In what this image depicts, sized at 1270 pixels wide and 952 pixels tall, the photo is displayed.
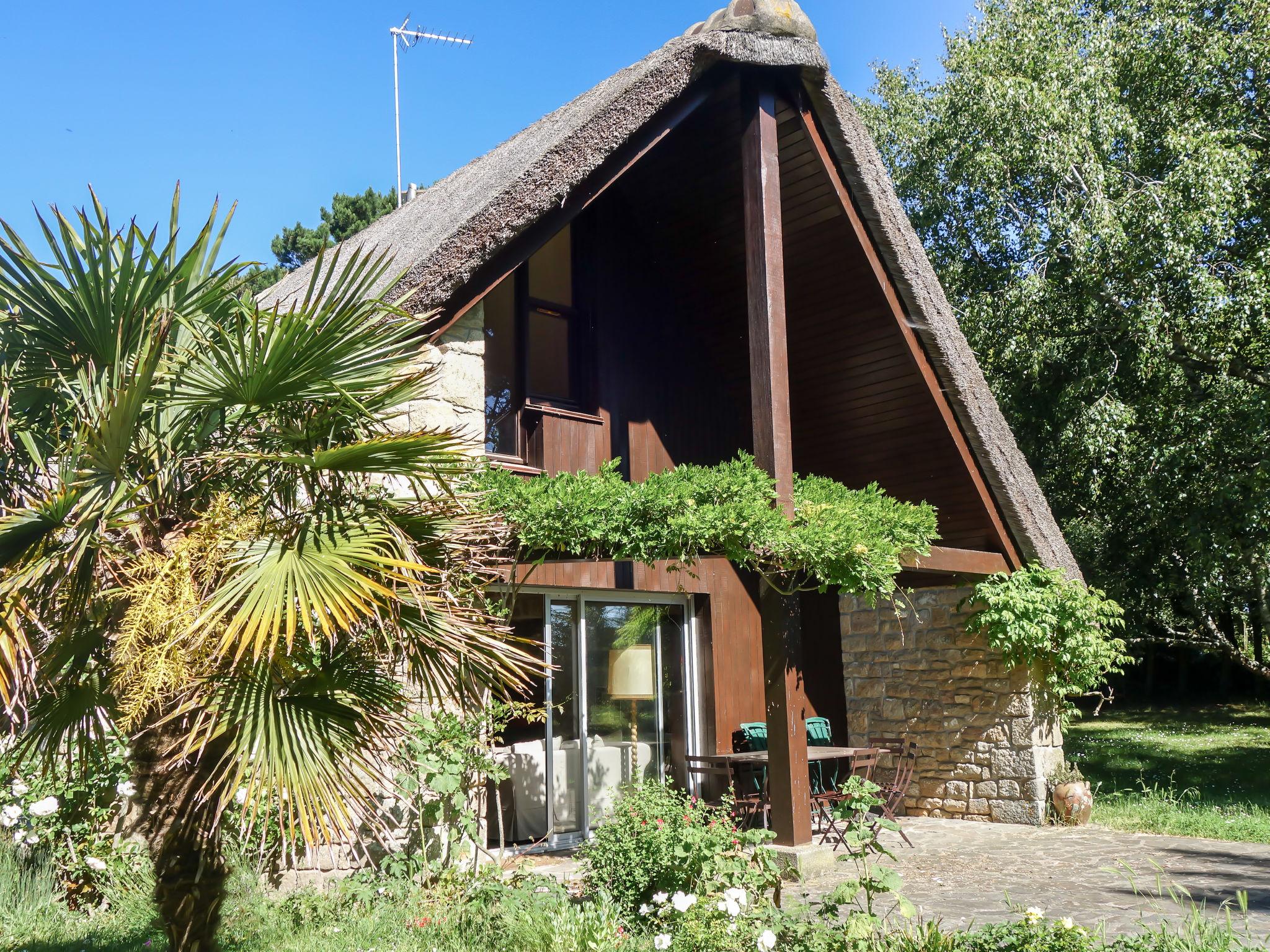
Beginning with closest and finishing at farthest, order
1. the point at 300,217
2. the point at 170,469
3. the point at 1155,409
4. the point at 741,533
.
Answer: the point at 170,469 < the point at 741,533 < the point at 1155,409 < the point at 300,217

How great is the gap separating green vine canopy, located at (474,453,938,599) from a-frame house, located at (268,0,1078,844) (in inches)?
16.1

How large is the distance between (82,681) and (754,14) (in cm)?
551

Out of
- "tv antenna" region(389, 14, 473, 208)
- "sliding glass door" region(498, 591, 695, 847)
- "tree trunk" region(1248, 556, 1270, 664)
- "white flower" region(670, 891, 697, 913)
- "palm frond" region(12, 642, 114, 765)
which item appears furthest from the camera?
"tv antenna" region(389, 14, 473, 208)

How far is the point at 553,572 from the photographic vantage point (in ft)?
24.5

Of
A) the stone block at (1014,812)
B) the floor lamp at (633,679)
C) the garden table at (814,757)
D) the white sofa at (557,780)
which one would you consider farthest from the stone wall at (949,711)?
the white sofa at (557,780)

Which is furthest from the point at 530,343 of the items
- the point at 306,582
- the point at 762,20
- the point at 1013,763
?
the point at 1013,763

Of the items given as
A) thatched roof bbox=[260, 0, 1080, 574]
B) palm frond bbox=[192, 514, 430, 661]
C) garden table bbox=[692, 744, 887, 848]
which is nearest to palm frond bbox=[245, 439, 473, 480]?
palm frond bbox=[192, 514, 430, 661]

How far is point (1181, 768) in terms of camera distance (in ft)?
43.2

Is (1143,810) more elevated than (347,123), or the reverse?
(347,123)

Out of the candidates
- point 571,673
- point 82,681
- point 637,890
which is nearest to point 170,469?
point 82,681

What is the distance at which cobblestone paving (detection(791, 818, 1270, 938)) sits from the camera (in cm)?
550

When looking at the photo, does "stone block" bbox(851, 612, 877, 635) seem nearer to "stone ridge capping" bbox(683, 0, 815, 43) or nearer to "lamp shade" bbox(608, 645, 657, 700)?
"lamp shade" bbox(608, 645, 657, 700)

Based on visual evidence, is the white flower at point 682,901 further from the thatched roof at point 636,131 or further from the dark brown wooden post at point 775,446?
the thatched roof at point 636,131

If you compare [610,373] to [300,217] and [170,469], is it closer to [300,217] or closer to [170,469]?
[170,469]
